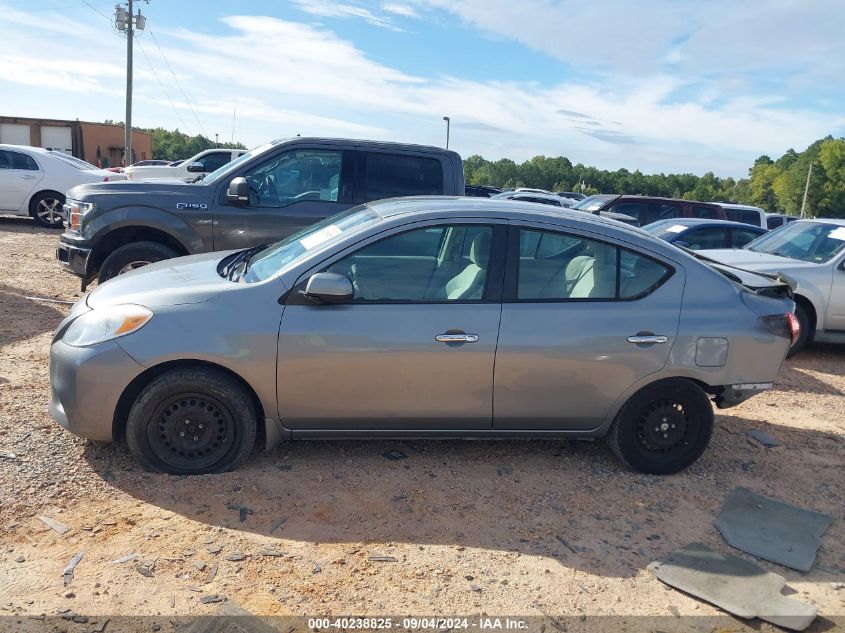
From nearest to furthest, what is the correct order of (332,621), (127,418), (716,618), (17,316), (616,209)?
(332,621), (716,618), (127,418), (17,316), (616,209)

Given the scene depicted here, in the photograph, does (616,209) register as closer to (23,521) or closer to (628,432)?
(628,432)

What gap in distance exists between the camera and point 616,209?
45.7 feet

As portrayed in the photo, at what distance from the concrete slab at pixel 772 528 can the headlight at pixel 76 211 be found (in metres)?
6.31

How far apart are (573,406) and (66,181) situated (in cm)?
1354

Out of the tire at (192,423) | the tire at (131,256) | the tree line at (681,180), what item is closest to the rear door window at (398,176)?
the tire at (131,256)

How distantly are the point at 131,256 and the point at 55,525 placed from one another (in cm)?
412

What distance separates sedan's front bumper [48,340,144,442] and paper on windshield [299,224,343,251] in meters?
1.25

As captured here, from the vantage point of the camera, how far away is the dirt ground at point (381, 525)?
3.11 meters

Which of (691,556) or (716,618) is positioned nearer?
(716,618)

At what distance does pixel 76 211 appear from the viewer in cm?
726

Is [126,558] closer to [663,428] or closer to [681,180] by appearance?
[663,428]

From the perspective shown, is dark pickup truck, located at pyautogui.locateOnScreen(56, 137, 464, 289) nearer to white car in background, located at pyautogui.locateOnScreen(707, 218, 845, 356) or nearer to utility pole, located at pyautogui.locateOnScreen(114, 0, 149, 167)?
white car in background, located at pyautogui.locateOnScreen(707, 218, 845, 356)

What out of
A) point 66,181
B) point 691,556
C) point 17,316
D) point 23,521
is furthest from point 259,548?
point 66,181

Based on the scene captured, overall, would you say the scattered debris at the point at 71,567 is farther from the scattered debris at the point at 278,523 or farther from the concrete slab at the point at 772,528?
the concrete slab at the point at 772,528
